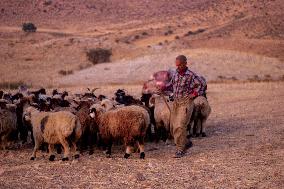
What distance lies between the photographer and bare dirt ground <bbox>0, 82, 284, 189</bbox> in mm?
9859

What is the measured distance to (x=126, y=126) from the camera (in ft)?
39.7

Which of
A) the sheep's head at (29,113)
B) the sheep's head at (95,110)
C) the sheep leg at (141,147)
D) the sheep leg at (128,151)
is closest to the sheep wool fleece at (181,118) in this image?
the sheep leg at (141,147)

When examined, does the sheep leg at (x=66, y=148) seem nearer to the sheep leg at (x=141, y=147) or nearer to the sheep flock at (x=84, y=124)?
the sheep flock at (x=84, y=124)

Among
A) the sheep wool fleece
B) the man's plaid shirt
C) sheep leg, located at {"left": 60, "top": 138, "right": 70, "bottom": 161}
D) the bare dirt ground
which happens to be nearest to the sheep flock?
sheep leg, located at {"left": 60, "top": 138, "right": 70, "bottom": 161}

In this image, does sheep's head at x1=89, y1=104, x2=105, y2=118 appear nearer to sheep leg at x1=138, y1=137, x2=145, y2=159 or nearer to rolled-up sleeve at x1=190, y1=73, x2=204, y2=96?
sheep leg at x1=138, y1=137, x2=145, y2=159

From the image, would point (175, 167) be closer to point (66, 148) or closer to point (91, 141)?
point (66, 148)

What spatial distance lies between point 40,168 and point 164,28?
64.1 meters

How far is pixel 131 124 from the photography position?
1206cm

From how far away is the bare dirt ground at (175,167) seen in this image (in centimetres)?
986

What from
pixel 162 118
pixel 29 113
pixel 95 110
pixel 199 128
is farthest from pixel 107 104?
pixel 199 128

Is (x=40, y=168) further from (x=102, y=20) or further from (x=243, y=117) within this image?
(x=102, y=20)

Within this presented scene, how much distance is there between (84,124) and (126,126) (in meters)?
1.18

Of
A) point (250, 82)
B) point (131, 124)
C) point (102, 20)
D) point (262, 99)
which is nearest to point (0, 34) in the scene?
point (102, 20)

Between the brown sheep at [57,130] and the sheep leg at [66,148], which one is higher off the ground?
the brown sheep at [57,130]
